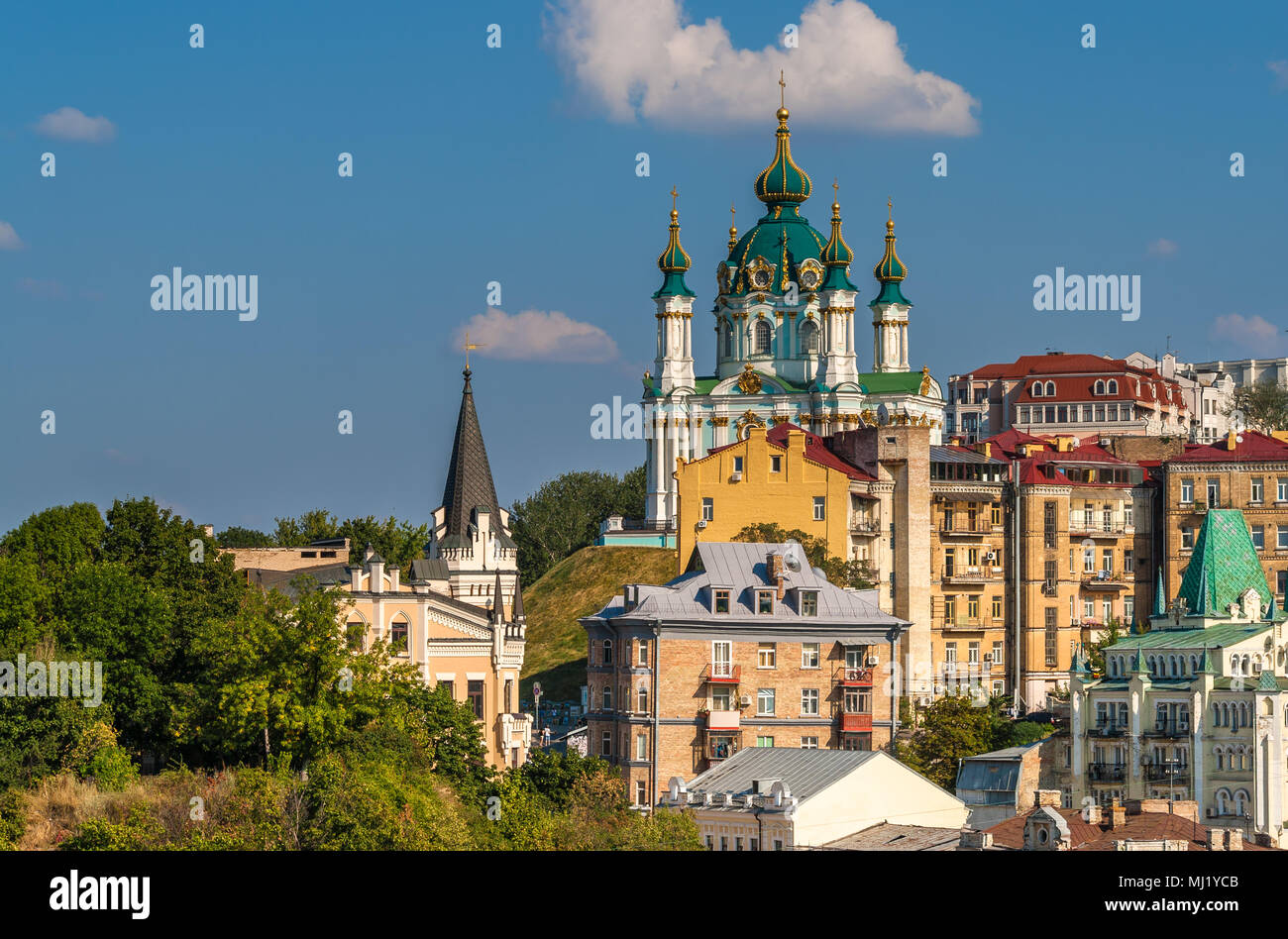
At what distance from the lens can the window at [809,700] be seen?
7862cm

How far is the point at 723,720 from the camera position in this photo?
252 feet

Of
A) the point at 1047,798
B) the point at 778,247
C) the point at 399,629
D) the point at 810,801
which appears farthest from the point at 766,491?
the point at 778,247

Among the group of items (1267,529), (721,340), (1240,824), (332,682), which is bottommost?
(1240,824)

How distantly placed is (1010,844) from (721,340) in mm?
88393

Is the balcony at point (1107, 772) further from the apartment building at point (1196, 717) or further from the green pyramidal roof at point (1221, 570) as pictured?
the green pyramidal roof at point (1221, 570)

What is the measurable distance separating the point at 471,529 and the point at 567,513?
67.0 m

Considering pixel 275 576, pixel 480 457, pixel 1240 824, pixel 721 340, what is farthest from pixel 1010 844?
pixel 721 340

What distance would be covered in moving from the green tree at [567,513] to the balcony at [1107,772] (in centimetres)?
6839

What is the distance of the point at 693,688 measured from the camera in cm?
7762

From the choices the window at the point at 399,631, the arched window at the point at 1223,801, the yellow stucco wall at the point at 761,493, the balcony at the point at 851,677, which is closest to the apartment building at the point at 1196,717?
the arched window at the point at 1223,801

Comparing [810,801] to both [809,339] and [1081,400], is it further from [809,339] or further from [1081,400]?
[1081,400]
